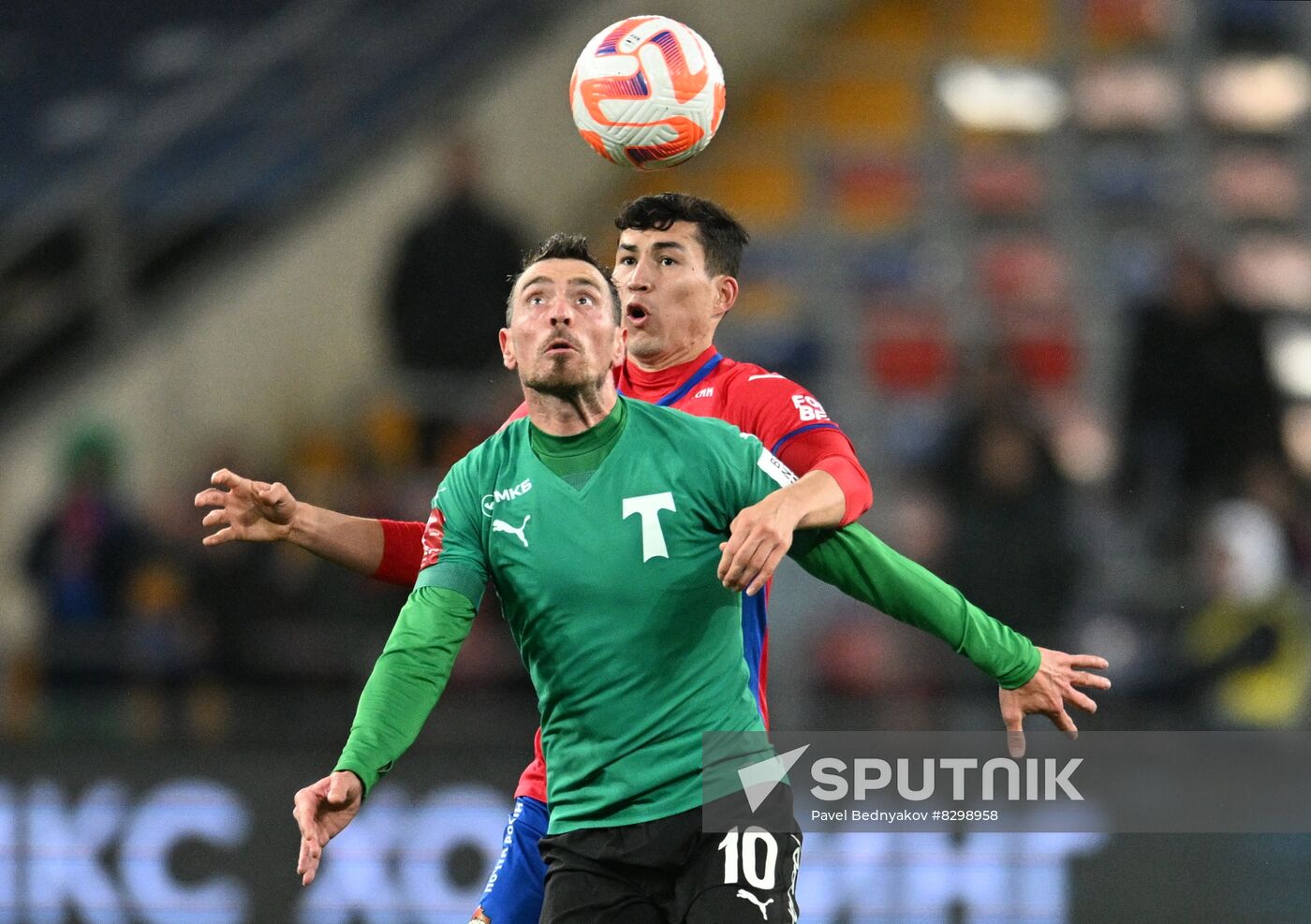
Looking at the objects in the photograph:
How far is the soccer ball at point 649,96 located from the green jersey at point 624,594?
1.34m

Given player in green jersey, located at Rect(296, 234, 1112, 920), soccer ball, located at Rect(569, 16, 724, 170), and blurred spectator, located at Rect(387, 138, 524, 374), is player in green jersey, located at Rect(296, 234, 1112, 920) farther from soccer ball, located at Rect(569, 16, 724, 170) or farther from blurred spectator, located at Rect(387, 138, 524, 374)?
blurred spectator, located at Rect(387, 138, 524, 374)

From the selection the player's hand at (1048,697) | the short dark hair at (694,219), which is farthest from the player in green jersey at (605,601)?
the short dark hair at (694,219)

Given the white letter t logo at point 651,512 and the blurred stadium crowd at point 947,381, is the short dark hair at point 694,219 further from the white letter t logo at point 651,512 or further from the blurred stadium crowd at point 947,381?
the blurred stadium crowd at point 947,381

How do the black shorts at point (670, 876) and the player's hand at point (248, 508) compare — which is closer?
the black shorts at point (670, 876)

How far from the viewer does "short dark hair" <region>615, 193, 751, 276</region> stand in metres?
5.67

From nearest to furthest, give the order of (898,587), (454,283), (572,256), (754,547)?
(754,547) < (898,587) < (572,256) < (454,283)

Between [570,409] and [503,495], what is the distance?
0.24 meters

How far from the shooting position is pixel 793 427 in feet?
17.2

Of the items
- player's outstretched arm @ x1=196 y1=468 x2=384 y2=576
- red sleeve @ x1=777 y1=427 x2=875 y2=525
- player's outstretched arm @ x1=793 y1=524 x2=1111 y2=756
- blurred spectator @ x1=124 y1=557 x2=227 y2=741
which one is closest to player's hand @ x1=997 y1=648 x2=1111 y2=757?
player's outstretched arm @ x1=793 y1=524 x2=1111 y2=756

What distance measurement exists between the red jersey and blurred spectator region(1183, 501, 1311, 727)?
14.1 ft

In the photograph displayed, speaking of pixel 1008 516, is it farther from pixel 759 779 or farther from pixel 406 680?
pixel 406 680

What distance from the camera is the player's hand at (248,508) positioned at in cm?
512

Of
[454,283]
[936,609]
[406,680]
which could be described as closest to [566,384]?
[406,680]

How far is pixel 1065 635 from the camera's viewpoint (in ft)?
30.4
